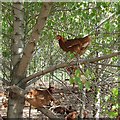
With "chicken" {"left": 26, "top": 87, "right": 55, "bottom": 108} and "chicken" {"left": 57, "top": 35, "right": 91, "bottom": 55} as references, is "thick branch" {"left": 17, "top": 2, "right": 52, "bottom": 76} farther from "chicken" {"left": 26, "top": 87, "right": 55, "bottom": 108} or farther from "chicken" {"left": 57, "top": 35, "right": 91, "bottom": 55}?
"chicken" {"left": 57, "top": 35, "right": 91, "bottom": 55}

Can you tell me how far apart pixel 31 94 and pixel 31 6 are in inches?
36.7

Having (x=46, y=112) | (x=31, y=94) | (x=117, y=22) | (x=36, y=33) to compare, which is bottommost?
(x=46, y=112)

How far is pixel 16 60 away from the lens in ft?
5.99

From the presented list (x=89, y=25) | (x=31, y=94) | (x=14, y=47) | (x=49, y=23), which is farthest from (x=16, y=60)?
(x=89, y=25)

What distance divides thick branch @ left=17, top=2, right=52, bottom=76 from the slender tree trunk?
0.30ft

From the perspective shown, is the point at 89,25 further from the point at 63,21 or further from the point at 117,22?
the point at 117,22

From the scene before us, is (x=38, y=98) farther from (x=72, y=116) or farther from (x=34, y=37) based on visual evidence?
(x=72, y=116)

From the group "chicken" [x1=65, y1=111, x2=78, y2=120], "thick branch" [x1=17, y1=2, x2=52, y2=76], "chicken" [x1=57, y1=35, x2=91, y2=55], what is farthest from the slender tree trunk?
"chicken" [x1=65, y1=111, x2=78, y2=120]

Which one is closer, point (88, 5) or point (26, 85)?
point (26, 85)

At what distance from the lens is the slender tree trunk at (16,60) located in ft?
5.75

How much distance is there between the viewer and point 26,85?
175 centimetres

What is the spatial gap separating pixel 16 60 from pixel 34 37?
1.17 ft

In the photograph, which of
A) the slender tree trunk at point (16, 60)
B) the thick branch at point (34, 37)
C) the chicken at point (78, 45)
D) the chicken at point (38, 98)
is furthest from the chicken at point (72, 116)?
the thick branch at point (34, 37)

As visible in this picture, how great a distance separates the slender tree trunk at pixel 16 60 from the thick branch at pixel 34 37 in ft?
0.30
